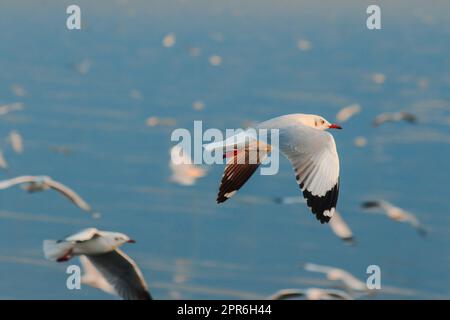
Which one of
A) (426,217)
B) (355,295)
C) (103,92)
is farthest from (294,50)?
(355,295)

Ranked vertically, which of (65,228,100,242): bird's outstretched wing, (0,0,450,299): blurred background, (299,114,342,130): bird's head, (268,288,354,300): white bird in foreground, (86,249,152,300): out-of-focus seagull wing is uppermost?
(0,0,450,299): blurred background

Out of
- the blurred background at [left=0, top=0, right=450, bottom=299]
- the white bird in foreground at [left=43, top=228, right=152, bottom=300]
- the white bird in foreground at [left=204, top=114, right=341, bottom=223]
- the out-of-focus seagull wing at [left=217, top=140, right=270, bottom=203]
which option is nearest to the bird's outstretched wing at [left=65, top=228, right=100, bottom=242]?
the white bird in foreground at [left=43, top=228, right=152, bottom=300]

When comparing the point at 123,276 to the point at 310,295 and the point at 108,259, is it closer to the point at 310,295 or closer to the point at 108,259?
the point at 108,259

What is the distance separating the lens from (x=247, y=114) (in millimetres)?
10758

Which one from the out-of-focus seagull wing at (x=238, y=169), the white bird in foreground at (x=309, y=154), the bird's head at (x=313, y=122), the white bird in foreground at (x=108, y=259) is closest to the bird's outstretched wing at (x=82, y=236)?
the white bird in foreground at (x=108, y=259)

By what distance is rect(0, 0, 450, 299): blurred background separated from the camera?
770 cm

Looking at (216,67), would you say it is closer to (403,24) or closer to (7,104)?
(7,104)

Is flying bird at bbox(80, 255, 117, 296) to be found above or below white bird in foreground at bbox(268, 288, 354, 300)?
above

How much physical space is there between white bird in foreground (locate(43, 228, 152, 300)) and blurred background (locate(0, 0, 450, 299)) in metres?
2.21

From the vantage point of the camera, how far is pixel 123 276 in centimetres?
471

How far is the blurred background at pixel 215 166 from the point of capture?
770 cm

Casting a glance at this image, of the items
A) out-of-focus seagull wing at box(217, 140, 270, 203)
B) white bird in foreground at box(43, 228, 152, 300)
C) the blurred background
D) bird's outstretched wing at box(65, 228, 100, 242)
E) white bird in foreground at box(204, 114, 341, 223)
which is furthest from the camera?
the blurred background

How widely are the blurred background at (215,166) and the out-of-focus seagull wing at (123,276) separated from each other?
221 centimetres

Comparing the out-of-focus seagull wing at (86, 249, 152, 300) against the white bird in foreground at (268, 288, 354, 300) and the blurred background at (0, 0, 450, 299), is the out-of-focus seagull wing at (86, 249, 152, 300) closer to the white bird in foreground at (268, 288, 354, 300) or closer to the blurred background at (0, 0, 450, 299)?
the white bird in foreground at (268, 288, 354, 300)
